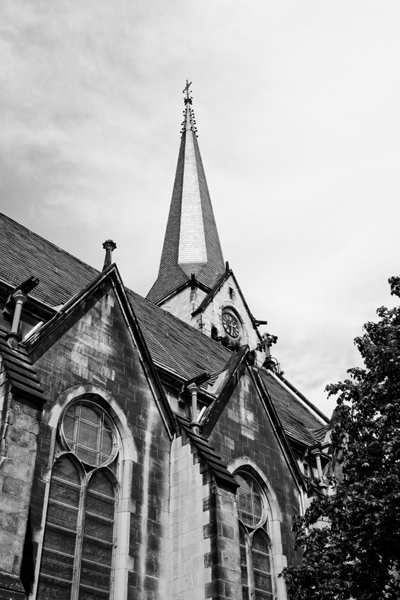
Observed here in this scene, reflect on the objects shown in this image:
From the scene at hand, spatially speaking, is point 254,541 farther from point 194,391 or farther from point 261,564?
point 194,391

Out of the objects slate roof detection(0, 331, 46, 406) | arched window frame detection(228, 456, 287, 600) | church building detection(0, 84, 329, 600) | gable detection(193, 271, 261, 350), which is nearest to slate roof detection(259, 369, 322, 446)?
church building detection(0, 84, 329, 600)

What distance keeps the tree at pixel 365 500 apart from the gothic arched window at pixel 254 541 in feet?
5.23

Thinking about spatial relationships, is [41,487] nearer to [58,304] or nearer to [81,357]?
[81,357]

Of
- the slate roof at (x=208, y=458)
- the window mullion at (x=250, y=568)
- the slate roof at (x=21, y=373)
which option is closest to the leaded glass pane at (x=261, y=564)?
the window mullion at (x=250, y=568)

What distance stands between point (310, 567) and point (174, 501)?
302 cm

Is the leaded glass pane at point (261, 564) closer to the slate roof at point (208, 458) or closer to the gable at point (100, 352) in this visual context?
the slate roof at point (208, 458)

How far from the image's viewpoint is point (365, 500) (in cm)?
1358

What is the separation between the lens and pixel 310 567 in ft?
47.5

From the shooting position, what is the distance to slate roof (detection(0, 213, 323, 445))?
60.2 ft

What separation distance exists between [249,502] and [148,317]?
808 cm

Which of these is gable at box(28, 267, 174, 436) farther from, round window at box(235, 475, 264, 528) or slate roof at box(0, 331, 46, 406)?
round window at box(235, 475, 264, 528)

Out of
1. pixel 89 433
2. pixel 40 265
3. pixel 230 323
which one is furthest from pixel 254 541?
pixel 230 323

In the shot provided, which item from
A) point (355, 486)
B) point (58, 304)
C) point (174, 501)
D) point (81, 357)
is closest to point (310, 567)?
point (355, 486)

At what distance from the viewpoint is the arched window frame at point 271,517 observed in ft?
56.0
